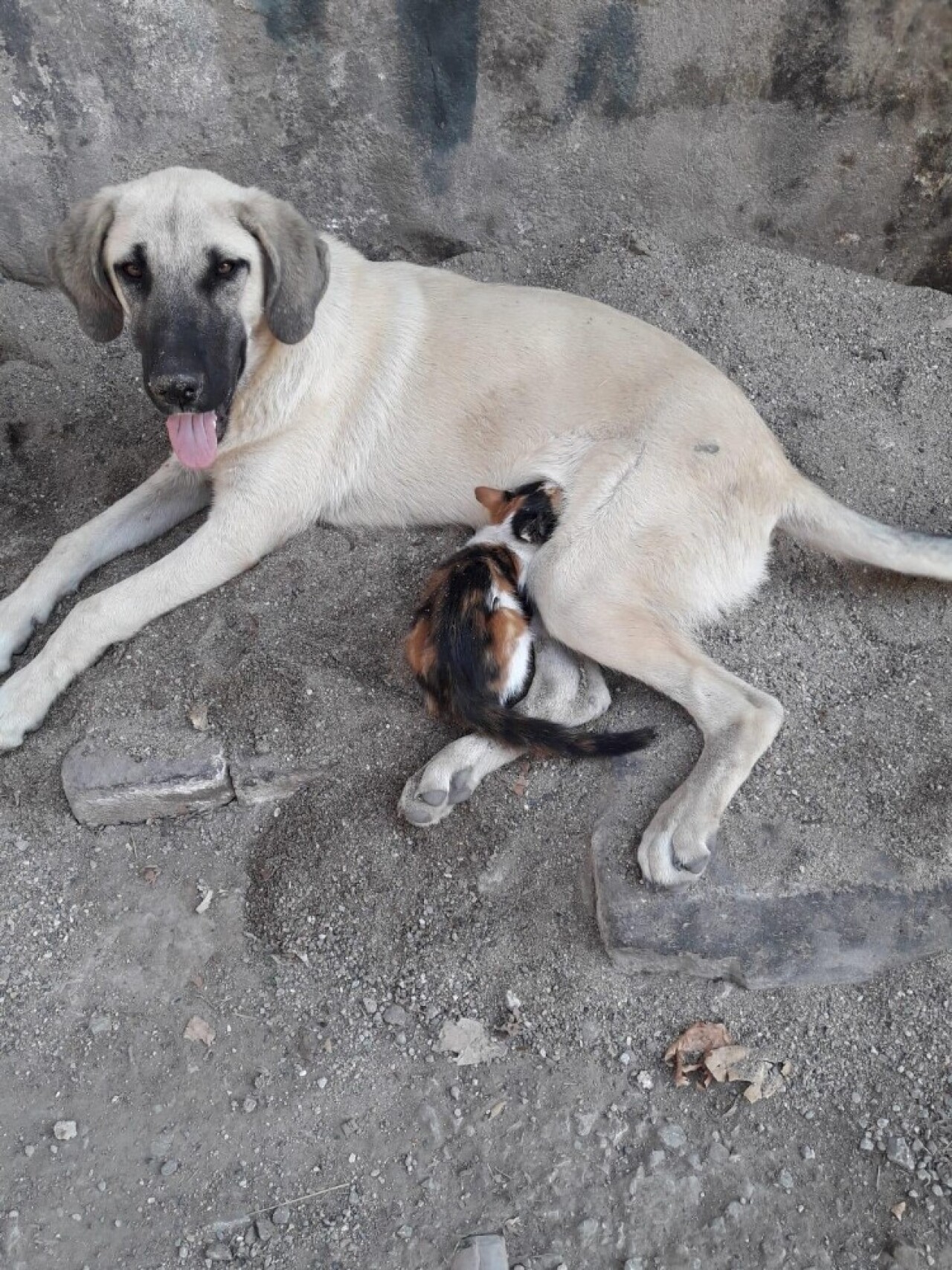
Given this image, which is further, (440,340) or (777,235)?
(777,235)

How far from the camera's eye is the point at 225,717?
347cm

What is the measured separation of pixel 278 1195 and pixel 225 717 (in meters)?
1.51

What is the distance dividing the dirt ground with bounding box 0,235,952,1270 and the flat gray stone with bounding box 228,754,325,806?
0.15ft

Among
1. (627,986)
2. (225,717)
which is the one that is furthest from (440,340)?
(627,986)

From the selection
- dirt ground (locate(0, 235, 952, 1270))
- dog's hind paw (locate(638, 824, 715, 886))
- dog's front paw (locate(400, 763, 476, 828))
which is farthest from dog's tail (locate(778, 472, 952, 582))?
dog's front paw (locate(400, 763, 476, 828))

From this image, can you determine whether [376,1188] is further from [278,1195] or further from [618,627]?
A: [618,627]

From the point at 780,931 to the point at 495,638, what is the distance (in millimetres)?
1245

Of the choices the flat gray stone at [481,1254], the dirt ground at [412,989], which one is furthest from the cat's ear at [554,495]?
the flat gray stone at [481,1254]

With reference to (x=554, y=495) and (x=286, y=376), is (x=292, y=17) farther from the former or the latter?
(x=554, y=495)

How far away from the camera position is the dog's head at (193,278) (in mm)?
3350

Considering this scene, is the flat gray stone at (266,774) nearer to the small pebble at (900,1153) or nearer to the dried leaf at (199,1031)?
the dried leaf at (199,1031)

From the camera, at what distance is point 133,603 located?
3.66 metres

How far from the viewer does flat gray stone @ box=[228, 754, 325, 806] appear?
3377 mm

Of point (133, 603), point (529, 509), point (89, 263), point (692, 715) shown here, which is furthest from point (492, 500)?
point (89, 263)
